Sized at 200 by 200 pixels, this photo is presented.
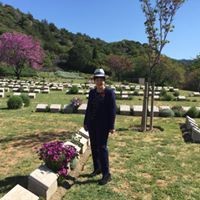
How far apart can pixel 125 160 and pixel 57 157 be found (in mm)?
2136

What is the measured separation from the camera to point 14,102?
51.6ft

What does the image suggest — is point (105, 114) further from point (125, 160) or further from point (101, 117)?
point (125, 160)

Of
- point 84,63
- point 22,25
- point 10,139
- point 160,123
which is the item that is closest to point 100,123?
point 10,139

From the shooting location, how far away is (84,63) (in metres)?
61.5

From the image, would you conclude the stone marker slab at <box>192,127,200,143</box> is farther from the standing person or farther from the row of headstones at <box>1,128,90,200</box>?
the row of headstones at <box>1,128,90,200</box>

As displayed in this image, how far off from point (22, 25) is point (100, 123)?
83391mm

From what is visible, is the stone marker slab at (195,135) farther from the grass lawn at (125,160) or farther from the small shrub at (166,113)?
the small shrub at (166,113)

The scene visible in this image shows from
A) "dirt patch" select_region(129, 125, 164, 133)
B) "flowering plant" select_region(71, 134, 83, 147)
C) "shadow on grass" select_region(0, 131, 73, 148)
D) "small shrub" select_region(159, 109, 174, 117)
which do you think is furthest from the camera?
"small shrub" select_region(159, 109, 174, 117)

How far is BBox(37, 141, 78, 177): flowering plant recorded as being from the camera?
6.48 m

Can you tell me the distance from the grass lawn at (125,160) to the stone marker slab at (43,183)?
0.29m

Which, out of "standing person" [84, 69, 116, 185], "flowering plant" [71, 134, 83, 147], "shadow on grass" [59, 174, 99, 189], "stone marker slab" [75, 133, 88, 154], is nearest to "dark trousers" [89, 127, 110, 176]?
"standing person" [84, 69, 116, 185]

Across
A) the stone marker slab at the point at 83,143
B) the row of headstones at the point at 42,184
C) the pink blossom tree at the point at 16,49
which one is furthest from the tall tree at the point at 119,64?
the row of headstones at the point at 42,184

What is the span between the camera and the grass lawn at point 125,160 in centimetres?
642

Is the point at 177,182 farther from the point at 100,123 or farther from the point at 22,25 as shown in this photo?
the point at 22,25
